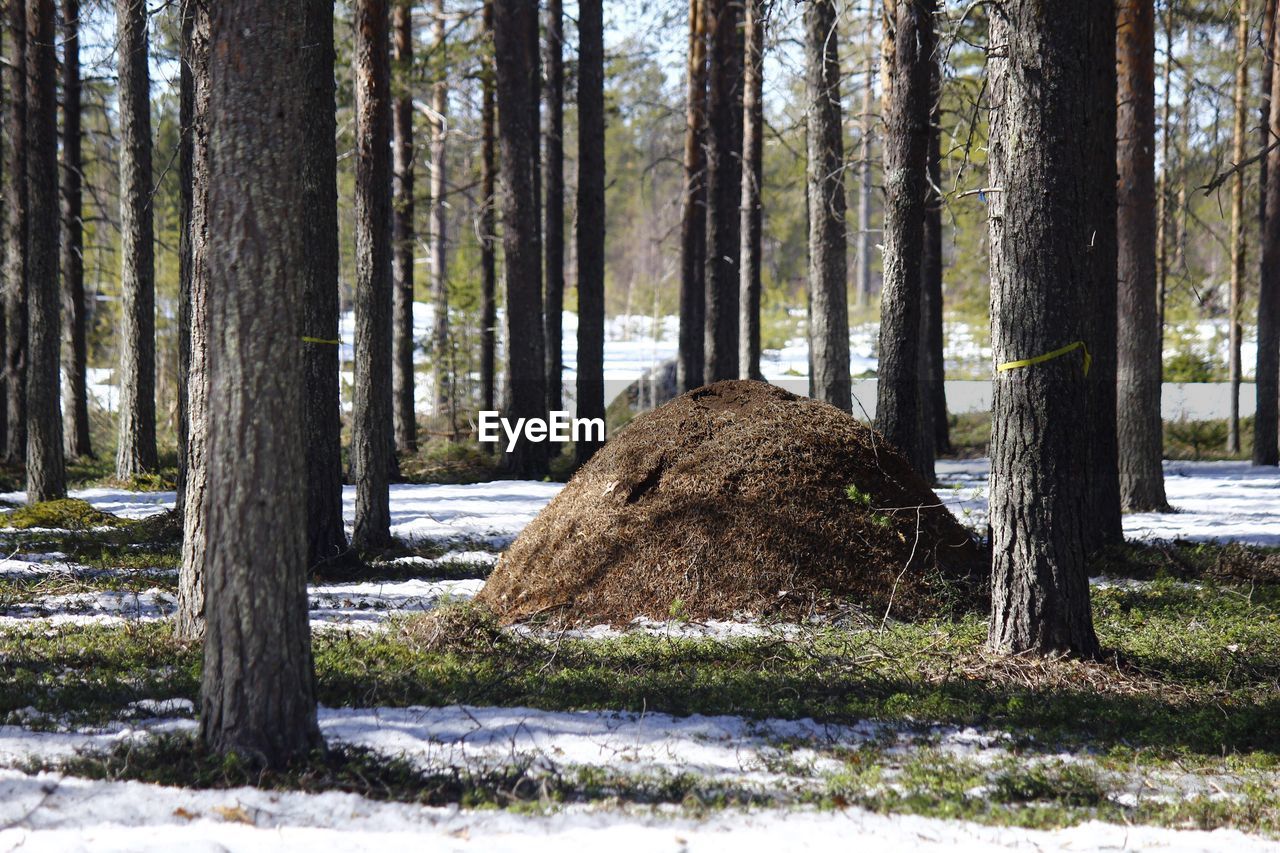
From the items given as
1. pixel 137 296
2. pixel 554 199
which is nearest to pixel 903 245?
pixel 554 199

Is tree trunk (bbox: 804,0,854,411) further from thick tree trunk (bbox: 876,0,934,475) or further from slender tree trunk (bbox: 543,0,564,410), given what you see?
slender tree trunk (bbox: 543,0,564,410)

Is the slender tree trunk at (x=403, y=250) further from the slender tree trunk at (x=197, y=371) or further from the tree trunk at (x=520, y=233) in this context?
the slender tree trunk at (x=197, y=371)

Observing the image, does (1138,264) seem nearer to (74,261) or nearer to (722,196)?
(722,196)

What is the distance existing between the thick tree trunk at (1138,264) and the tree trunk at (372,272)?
25.1 ft

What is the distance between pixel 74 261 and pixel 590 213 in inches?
333

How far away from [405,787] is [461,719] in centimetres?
102

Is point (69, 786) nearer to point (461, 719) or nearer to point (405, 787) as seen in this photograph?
point (405, 787)

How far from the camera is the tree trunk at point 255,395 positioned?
4559 mm

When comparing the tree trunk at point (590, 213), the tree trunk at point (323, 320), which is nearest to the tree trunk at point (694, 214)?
the tree trunk at point (590, 213)

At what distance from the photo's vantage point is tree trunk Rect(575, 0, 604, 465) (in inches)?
688

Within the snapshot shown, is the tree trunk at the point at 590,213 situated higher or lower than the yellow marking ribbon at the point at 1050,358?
higher

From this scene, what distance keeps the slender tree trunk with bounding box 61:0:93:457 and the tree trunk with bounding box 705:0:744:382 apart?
→ 966cm

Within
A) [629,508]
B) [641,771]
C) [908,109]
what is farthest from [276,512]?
[908,109]

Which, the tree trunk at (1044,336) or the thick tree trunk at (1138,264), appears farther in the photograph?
the thick tree trunk at (1138,264)
